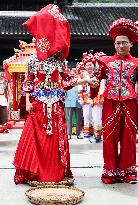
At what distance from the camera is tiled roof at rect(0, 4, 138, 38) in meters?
15.1

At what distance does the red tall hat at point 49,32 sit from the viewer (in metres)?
4.66

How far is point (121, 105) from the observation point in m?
4.88

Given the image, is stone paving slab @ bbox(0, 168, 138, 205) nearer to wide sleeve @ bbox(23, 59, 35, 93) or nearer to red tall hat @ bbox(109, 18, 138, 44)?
wide sleeve @ bbox(23, 59, 35, 93)

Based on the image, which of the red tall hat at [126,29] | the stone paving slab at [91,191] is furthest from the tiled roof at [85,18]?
the stone paving slab at [91,191]

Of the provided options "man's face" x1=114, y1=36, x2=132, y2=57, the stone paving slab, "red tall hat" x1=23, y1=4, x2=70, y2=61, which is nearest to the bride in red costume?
"red tall hat" x1=23, y1=4, x2=70, y2=61

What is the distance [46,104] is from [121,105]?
0.81 m

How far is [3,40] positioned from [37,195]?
11.9 metres

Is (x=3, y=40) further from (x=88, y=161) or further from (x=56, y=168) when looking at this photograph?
(x=56, y=168)

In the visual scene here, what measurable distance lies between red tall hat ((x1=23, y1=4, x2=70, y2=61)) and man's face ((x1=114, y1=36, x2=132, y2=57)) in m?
0.55

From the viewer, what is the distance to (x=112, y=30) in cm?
490

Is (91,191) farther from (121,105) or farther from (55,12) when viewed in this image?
(55,12)

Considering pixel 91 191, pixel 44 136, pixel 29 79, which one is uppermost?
pixel 29 79

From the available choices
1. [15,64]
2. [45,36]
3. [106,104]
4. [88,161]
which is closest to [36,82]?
[45,36]

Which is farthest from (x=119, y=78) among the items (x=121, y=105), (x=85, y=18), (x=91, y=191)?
(x=85, y=18)
